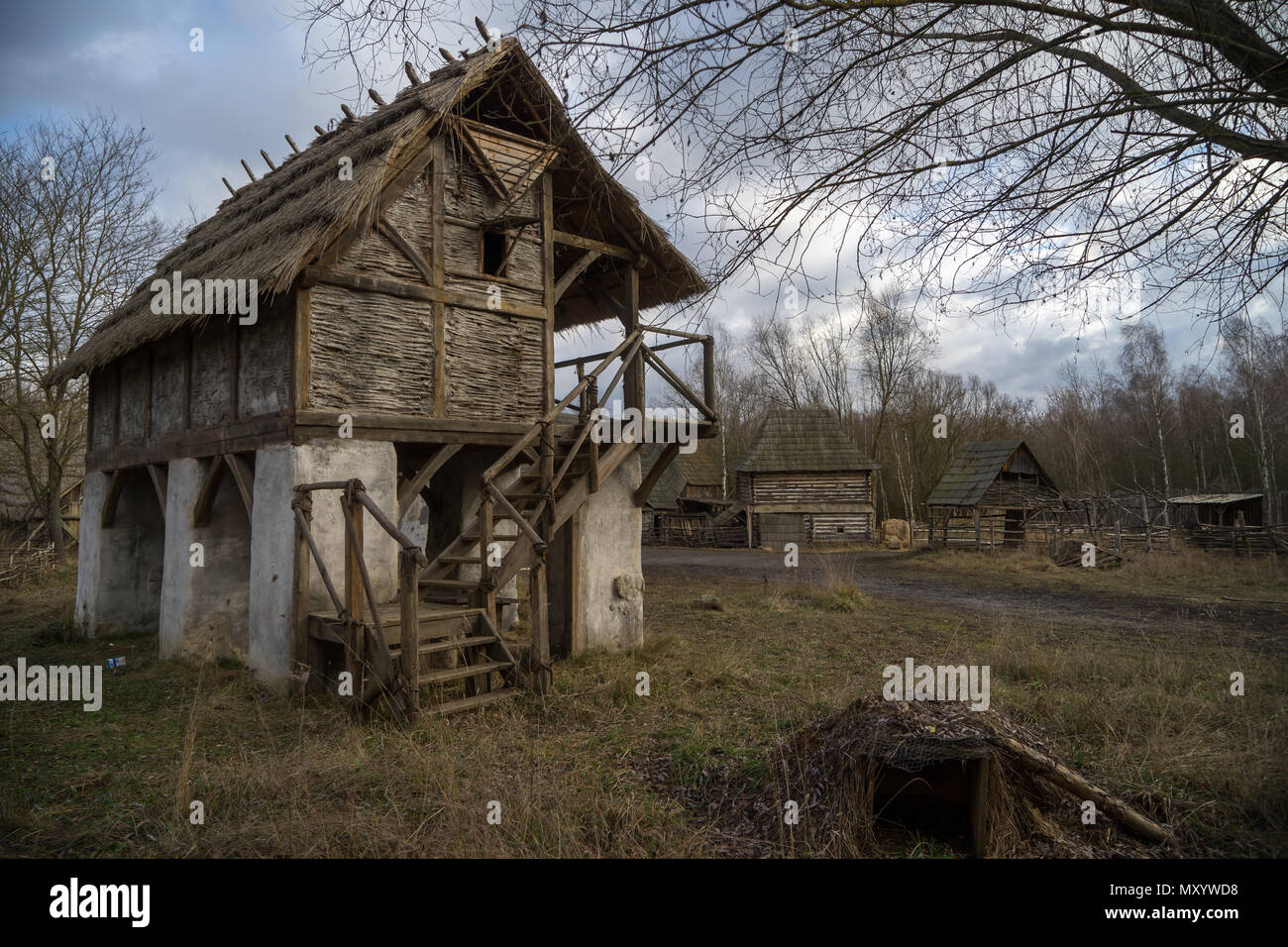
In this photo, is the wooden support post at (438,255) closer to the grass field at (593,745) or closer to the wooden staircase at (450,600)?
the wooden staircase at (450,600)

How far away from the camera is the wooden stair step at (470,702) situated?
6617 millimetres

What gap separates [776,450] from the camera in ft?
112

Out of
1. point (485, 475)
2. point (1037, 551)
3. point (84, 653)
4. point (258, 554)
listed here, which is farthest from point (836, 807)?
point (1037, 551)

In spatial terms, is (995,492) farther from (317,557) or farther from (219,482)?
(317,557)

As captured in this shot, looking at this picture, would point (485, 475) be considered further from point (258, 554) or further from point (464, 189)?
point (464, 189)

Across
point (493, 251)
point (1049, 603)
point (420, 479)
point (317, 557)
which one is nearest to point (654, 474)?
point (420, 479)

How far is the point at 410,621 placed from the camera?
261 inches

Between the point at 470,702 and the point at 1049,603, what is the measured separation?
41.1 ft

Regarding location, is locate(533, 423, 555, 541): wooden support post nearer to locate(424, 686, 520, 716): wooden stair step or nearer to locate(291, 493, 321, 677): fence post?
locate(424, 686, 520, 716): wooden stair step

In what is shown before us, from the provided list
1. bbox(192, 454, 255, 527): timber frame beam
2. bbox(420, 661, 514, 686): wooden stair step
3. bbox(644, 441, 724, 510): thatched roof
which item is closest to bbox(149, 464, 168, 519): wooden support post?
bbox(192, 454, 255, 527): timber frame beam

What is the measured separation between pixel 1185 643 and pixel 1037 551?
1608cm

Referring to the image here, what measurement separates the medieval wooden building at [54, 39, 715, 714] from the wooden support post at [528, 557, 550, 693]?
25 mm

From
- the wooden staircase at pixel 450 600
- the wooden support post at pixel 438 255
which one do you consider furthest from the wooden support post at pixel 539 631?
the wooden support post at pixel 438 255
